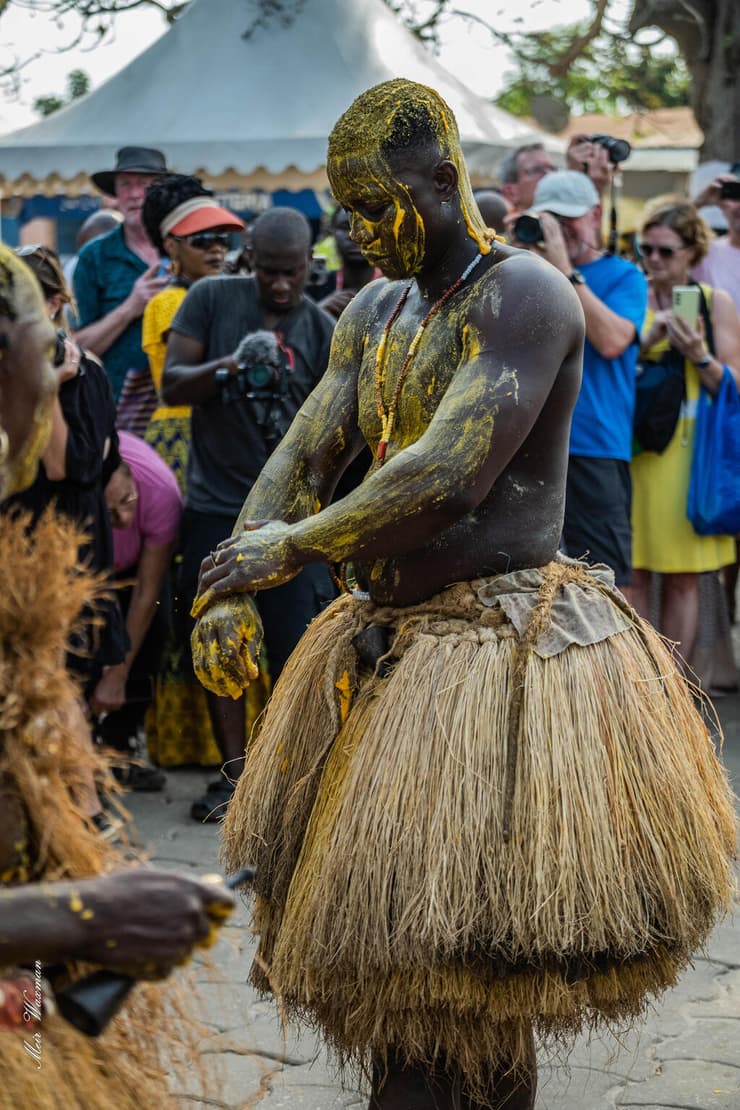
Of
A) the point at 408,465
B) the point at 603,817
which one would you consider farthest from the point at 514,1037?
the point at 408,465

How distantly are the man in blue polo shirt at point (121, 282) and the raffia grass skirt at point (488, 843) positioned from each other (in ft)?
11.9

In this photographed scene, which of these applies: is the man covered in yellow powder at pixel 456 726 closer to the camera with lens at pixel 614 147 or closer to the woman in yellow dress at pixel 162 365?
the woman in yellow dress at pixel 162 365

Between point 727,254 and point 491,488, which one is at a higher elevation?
point 491,488

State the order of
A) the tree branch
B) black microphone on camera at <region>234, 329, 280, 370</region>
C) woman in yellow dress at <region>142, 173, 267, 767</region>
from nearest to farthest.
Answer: black microphone on camera at <region>234, 329, 280, 370</region>, woman in yellow dress at <region>142, 173, 267, 767</region>, the tree branch

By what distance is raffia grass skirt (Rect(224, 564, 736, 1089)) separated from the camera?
2.47 metres

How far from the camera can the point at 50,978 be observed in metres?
1.81

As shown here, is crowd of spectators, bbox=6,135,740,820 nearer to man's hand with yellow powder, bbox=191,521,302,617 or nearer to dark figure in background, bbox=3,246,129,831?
dark figure in background, bbox=3,246,129,831

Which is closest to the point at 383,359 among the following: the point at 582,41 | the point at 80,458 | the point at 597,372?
the point at 80,458

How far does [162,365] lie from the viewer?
5.59 meters

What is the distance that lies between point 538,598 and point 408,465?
0.38 meters

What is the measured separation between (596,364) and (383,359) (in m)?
2.94

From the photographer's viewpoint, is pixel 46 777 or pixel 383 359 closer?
pixel 46 777

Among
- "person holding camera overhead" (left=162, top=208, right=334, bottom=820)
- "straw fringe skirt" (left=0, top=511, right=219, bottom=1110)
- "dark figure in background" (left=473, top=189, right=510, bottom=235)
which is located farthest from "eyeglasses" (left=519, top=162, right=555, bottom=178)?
"straw fringe skirt" (left=0, top=511, right=219, bottom=1110)

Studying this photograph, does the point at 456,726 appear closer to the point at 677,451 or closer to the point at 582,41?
the point at 677,451
